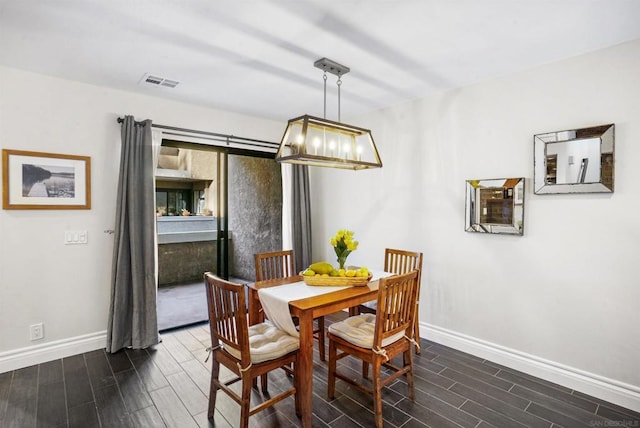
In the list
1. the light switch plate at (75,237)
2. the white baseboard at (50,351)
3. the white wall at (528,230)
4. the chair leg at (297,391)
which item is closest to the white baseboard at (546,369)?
the white wall at (528,230)

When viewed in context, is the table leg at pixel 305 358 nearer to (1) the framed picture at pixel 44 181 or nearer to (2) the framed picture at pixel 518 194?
(2) the framed picture at pixel 518 194

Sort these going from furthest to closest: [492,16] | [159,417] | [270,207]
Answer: [270,207] < [159,417] < [492,16]

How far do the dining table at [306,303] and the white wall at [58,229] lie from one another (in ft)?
5.97

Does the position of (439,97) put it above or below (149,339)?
above

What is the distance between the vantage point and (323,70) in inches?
110

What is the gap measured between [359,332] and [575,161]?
2117 millimetres

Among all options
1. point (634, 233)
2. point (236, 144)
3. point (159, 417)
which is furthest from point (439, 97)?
point (159, 417)

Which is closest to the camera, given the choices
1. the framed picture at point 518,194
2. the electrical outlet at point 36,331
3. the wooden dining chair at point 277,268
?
the framed picture at point 518,194

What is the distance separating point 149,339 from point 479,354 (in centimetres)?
325

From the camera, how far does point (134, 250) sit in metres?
3.22

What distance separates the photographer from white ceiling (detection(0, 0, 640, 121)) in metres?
1.95

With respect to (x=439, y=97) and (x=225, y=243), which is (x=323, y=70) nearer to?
(x=439, y=97)

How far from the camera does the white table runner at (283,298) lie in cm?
226

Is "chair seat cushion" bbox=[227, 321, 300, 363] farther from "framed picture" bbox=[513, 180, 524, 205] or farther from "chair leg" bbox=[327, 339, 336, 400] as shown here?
"framed picture" bbox=[513, 180, 524, 205]
